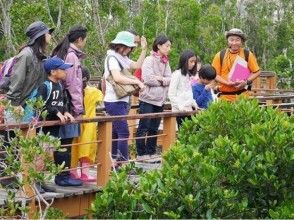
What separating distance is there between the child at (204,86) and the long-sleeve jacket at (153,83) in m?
0.36

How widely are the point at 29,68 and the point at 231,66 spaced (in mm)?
3145

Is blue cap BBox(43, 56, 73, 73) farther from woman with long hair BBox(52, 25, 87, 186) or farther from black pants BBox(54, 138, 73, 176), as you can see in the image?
black pants BBox(54, 138, 73, 176)

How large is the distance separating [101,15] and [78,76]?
17182 millimetres

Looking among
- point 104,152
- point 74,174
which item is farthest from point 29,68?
point 74,174

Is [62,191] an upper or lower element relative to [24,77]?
lower

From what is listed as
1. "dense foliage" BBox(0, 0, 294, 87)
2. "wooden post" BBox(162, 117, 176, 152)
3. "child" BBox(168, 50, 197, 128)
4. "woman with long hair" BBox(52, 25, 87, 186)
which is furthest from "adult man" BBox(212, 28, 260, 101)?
"dense foliage" BBox(0, 0, 294, 87)

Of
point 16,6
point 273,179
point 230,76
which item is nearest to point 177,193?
point 273,179

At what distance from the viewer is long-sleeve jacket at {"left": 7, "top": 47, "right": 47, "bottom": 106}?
5.90m

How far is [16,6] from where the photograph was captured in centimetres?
2059

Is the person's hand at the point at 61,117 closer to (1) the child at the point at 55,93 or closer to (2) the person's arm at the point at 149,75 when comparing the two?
(1) the child at the point at 55,93

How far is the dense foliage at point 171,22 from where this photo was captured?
2061 centimetres

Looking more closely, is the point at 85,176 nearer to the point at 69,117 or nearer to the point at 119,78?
the point at 119,78

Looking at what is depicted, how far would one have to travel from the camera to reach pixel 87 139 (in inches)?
268

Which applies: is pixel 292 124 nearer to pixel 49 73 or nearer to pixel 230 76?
pixel 49 73
